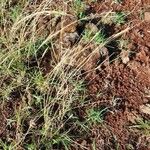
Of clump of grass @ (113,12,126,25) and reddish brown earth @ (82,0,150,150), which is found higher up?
clump of grass @ (113,12,126,25)

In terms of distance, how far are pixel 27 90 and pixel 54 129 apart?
35cm

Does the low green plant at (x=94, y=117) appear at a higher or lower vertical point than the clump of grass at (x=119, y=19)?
lower

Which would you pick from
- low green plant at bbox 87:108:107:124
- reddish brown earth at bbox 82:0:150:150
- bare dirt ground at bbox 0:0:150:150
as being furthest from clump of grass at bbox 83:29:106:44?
low green plant at bbox 87:108:107:124

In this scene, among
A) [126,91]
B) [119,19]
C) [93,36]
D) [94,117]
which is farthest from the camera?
[119,19]

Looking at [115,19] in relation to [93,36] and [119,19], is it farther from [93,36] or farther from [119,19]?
[93,36]

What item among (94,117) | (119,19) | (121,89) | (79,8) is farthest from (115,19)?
(94,117)

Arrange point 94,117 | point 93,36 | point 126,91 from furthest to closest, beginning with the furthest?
point 93,36 → point 126,91 → point 94,117

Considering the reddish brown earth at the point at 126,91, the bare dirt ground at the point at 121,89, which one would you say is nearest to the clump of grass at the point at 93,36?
the bare dirt ground at the point at 121,89

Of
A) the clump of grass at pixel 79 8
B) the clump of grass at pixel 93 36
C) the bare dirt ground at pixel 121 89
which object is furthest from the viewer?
the clump of grass at pixel 79 8

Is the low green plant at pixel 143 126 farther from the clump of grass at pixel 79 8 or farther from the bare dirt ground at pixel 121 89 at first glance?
the clump of grass at pixel 79 8

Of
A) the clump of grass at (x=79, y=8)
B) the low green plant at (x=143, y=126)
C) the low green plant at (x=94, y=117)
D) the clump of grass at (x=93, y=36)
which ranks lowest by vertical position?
the low green plant at (x=143, y=126)

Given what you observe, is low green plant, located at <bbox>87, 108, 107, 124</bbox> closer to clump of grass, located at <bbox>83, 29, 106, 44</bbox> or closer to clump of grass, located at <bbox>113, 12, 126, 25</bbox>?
clump of grass, located at <bbox>83, 29, 106, 44</bbox>

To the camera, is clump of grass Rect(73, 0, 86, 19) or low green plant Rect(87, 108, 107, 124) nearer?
low green plant Rect(87, 108, 107, 124)

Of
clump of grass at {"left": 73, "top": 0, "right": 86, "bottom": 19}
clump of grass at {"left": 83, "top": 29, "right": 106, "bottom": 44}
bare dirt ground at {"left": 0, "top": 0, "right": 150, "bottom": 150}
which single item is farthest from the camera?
clump of grass at {"left": 73, "top": 0, "right": 86, "bottom": 19}
